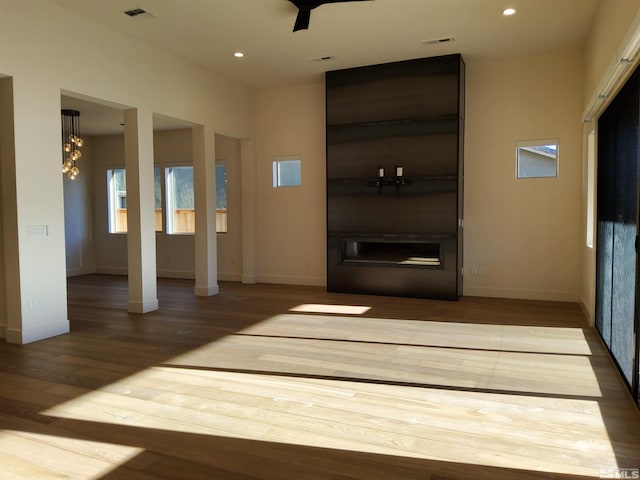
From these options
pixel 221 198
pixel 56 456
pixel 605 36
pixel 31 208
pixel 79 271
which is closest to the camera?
pixel 56 456

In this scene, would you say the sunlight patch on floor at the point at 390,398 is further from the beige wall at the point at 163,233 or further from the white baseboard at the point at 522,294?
the beige wall at the point at 163,233

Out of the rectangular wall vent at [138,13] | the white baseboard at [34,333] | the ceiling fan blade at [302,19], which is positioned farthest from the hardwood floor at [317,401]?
the rectangular wall vent at [138,13]

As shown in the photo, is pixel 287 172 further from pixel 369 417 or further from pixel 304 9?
pixel 369 417

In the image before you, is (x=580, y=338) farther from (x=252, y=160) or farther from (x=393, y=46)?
(x=252, y=160)

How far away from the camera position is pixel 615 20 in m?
3.86

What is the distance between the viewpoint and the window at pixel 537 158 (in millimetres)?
6477

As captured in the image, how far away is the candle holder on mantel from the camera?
677 centimetres

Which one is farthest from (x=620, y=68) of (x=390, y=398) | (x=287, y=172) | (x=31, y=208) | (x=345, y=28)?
(x=287, y=172)

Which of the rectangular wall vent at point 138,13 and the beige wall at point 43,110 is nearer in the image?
the beige wall at point 43,110

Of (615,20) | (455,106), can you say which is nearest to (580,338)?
(615,20)

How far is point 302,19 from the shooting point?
4.95 m

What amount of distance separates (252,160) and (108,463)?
6.49 m

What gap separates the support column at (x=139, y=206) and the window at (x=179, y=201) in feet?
11.1

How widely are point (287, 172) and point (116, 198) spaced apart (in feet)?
14.3
